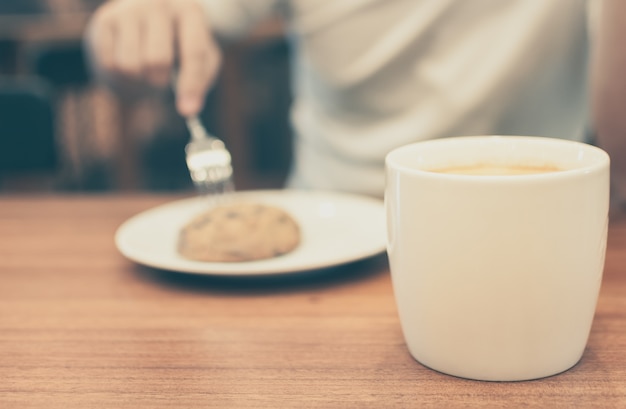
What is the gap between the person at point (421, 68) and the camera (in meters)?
0.99

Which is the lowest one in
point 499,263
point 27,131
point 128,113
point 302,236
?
point 128,113

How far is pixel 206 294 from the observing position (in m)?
0.54

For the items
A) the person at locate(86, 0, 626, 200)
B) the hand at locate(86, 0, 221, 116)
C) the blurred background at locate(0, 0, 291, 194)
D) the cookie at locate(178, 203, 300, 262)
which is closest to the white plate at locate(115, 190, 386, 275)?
the cookie at locate(178, 203, 300, 262)

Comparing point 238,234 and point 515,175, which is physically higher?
point 515,175

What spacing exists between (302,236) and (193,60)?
0.25 metres

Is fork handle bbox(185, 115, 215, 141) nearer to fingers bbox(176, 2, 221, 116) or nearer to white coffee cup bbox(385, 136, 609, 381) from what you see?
fingers bbox(176, 2, 221, 116)

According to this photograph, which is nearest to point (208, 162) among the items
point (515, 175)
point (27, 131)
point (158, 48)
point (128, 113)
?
point (158, 48)

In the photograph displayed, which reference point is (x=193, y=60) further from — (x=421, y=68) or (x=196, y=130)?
(x=421, y=68)

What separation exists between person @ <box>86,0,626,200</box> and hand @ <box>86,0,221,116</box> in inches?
1.8

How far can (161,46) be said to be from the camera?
2.60 feet

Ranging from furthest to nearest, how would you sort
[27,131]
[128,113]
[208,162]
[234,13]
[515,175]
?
[128,113] < [27,131] < [234,13] < [208,162] < [515,175]

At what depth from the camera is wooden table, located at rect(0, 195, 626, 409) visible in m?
0.37

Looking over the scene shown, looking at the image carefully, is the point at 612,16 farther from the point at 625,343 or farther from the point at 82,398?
the point at 82,398

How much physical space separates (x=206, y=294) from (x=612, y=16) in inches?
22.2
